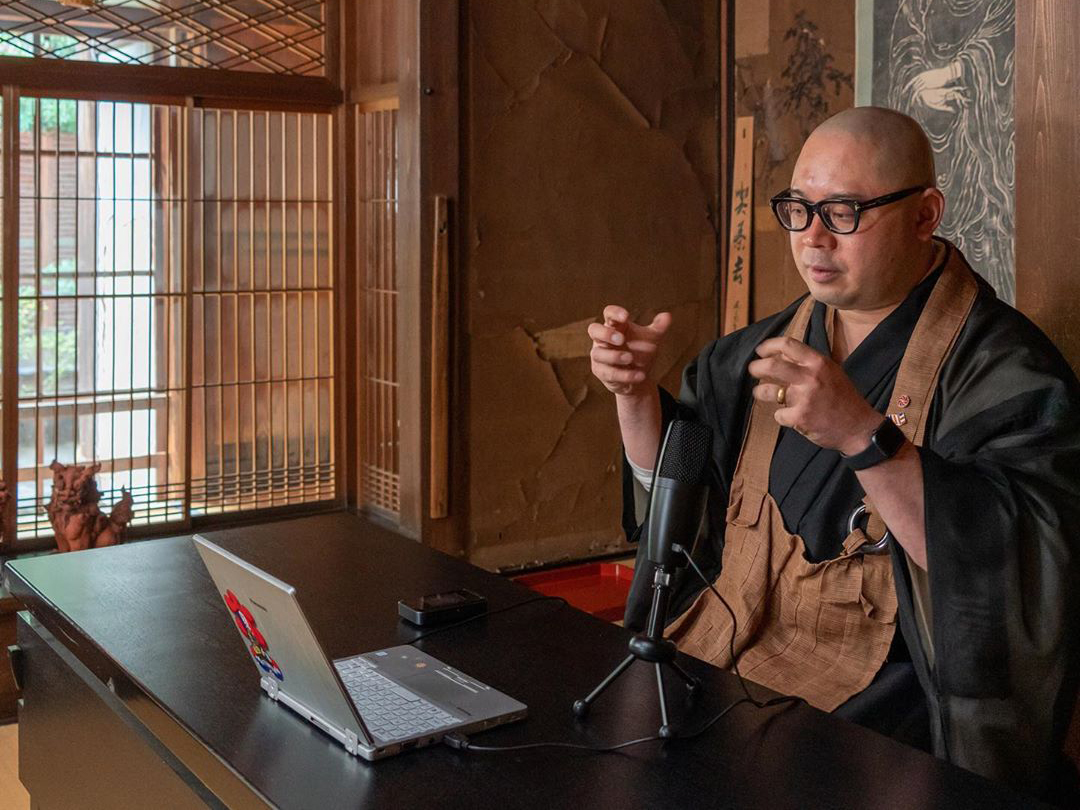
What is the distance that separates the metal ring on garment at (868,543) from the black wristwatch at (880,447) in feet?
1.00

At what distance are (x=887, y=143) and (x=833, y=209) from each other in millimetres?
152

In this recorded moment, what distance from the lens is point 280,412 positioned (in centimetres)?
516

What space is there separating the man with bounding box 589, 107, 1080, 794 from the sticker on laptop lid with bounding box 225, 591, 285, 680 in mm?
757

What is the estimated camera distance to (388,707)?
1.64 meters

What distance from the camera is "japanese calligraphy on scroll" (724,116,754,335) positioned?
16.3 feet

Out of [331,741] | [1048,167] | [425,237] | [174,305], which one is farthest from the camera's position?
[174,305]

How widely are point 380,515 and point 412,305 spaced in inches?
38.3

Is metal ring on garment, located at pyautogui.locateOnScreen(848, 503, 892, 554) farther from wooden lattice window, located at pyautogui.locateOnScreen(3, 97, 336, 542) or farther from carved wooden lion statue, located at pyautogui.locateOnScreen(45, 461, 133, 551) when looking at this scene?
wooden lattice window, located at pyautogui.locateOnScreen(3, 97, 336, 542)

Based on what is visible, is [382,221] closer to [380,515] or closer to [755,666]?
[380,515]

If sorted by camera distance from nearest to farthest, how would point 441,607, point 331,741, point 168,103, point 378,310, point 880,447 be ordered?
point 331,741, point 880,447, point 441,607, point 168,103, point 378,310

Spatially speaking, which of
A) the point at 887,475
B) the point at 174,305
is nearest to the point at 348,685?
the point at 887,475

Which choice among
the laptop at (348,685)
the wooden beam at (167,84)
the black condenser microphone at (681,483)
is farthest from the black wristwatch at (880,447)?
the wooden beam at (167,84)

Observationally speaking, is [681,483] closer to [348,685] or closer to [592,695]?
[592,695]

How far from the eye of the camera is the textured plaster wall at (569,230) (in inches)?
189
